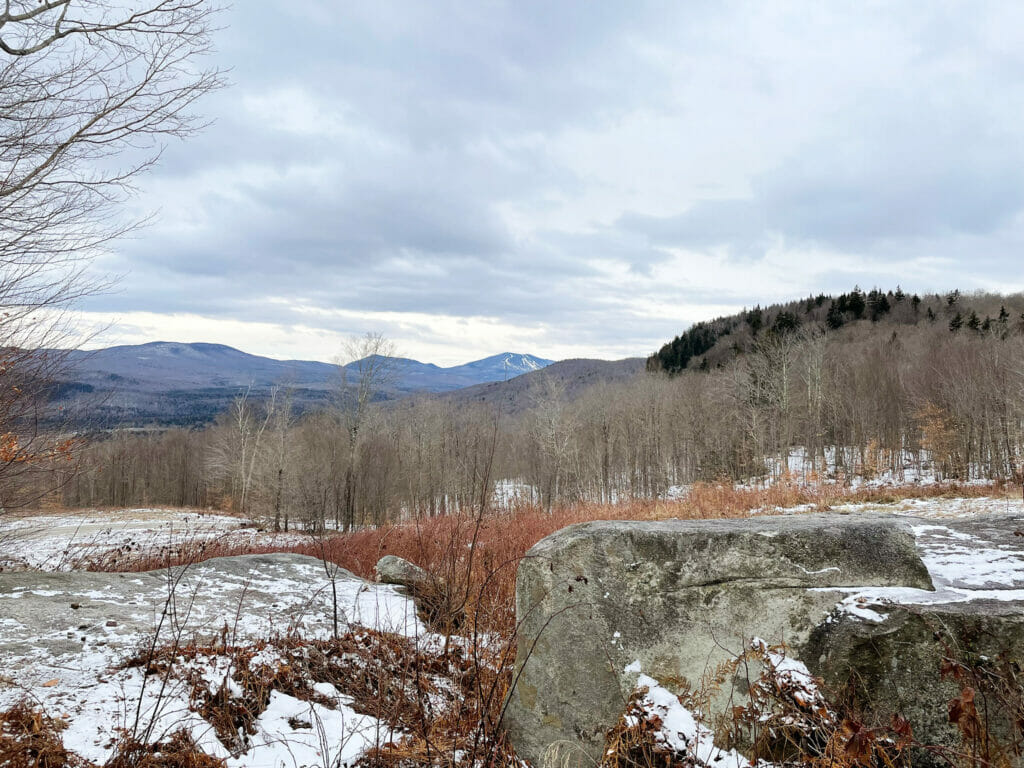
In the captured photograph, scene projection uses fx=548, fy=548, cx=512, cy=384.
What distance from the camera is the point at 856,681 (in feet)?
10.3

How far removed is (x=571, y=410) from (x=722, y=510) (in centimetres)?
3919

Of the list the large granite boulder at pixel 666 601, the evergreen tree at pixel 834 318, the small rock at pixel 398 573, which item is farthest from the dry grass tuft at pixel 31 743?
the evergreen tree at pixel 834 318

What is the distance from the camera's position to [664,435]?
165 feet

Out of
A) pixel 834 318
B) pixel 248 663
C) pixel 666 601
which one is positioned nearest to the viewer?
pixel 666 601

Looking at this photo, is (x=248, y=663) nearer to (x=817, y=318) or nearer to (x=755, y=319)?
(x=817, y=318)

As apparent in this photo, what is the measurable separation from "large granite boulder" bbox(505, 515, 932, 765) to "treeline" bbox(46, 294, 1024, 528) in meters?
27.9

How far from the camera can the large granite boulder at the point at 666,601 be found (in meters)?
3.51

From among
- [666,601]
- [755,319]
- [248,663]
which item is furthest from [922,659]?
[755,319]

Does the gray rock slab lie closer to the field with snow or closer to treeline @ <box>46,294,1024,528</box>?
the field with snow

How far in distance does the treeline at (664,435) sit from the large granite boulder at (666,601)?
91.6 feet

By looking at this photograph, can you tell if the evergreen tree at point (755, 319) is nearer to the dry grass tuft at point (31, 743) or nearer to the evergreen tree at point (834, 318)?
the evergreen tree at point (834, 318)

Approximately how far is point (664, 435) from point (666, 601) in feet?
159

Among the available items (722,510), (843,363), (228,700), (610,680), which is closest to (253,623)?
(228,700)

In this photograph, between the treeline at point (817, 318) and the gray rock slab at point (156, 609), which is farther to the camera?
the treeline at point (817, 318)
